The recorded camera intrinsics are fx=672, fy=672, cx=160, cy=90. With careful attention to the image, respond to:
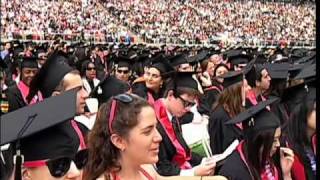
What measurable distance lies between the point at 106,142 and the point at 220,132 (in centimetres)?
292

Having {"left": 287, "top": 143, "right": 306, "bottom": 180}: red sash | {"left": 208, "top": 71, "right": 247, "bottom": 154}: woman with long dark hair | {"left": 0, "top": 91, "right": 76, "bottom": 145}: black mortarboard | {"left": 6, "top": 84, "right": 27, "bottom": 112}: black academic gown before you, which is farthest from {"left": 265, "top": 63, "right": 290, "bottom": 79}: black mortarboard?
{"left": 0, "top": 91, "right": 76, "bottom": 145}: black mortarboard

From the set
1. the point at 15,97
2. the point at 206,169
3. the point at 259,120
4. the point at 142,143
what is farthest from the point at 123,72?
the point at 142,143

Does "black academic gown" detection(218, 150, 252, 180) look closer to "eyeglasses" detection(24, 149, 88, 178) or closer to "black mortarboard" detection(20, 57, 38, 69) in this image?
"eyeglasses" detection(24, 149, 88, 178)

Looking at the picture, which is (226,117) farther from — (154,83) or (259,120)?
(259,120)

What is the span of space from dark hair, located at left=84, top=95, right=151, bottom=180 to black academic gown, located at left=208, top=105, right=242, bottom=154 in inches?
108

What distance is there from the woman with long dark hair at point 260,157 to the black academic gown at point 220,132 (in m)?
1.70

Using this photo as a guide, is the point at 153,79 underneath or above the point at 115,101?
underneath

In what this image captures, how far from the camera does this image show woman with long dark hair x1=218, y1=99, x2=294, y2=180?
3449mm

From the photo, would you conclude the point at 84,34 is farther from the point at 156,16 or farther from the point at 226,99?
the point at 226,99

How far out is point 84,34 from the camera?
1733cm

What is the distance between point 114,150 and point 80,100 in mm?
1372

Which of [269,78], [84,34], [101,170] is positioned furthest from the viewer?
[84,34]

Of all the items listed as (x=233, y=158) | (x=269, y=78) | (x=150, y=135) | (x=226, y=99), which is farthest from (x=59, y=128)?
(x=269, y=78)

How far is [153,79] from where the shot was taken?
20.9 ft
